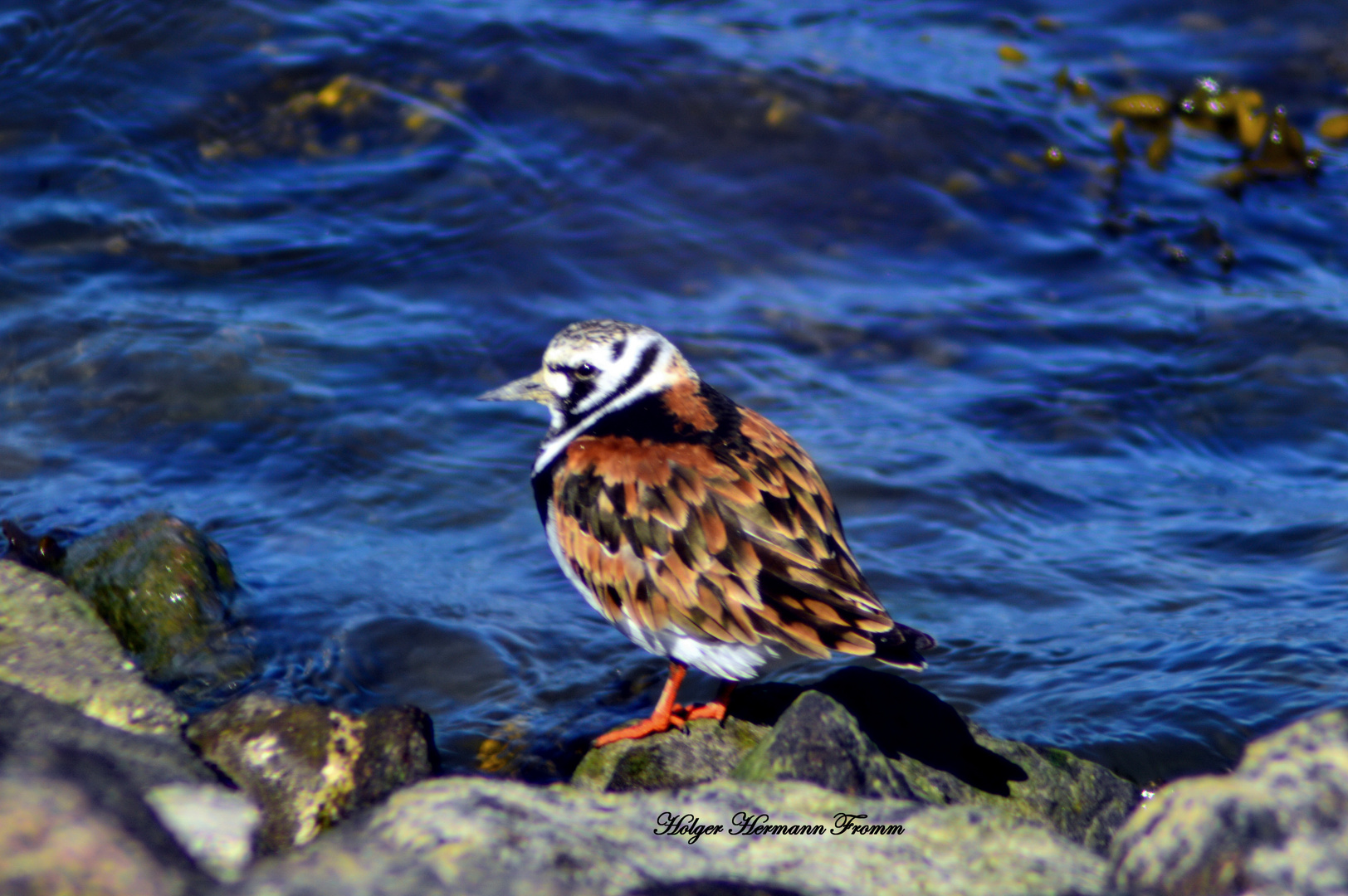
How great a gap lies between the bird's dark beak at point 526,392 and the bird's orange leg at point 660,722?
1.31 m

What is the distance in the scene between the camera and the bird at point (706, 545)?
402 cm

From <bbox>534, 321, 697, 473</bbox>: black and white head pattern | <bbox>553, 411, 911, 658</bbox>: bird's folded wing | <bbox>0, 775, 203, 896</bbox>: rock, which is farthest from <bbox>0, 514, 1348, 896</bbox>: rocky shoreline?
<bbox>534, 321, 697, 473</bbox>: black and white head pattern

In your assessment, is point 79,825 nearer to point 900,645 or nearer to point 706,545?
point 706,545

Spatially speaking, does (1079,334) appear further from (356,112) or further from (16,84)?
(16,84)

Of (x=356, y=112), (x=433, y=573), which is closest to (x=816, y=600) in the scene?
(x=433, y=573)

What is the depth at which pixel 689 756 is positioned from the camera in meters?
4.16

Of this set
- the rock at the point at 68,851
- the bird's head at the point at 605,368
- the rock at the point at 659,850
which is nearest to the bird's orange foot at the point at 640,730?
the rock at the point at 659,850

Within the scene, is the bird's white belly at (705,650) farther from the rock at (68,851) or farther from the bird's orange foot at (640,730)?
the rock at (68,851)

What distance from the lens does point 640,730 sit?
4344 mm

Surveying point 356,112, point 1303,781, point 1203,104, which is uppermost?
point 1203,104

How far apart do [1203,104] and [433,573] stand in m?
8.27

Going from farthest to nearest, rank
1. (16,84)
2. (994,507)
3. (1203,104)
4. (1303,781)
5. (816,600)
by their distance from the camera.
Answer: (1203,104)
(16,84)
(994,507)
(816,600)
(1303,781)

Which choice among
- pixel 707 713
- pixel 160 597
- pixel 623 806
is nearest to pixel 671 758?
pixel 707 713

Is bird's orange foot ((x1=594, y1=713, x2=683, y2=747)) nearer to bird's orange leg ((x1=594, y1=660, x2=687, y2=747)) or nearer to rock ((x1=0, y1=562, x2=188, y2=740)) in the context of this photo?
bird's orange leg ((x1=594, y1=660, x2=687, y2=747))
